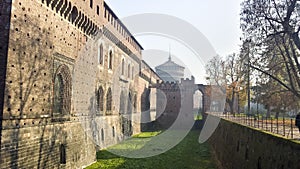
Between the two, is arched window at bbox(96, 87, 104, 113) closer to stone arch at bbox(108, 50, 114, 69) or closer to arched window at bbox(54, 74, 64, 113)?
stone arch at bbox(108, 50, 114, 69)

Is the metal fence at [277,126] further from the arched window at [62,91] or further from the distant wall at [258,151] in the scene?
the arched window at [62,91]

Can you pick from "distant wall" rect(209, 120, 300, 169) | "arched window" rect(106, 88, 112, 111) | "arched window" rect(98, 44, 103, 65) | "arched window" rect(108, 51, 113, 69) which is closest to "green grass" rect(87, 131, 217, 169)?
"distant wall" rect(209, 120, 300, 169)

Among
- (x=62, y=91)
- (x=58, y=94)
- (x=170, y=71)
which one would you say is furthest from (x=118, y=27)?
(x=170, y=71)

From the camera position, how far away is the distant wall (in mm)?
5777

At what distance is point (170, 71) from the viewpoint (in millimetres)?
69375

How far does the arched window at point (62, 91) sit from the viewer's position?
11.5 metres

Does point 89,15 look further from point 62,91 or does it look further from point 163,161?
point 163,161

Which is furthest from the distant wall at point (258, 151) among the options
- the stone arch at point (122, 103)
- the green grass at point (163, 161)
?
the stone arch at point (122, 103)

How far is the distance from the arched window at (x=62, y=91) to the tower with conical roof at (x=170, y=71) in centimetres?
5529

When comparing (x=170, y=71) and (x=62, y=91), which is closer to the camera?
(x=62, y=91)

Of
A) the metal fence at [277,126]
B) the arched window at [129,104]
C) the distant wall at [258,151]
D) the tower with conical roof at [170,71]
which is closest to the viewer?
the distant wall at [258,151]

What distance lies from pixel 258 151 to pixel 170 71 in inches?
2432

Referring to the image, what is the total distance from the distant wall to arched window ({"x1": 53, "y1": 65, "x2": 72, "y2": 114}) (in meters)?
7.05

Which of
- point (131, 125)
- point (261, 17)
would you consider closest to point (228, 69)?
point (131, 125)
